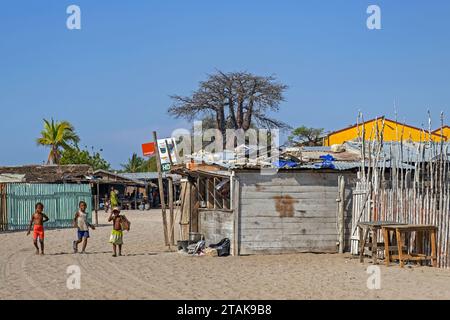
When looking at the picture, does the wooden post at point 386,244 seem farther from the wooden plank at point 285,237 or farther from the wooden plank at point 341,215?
the wooden plank at point 285,237

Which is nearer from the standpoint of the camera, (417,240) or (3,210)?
(417,240)

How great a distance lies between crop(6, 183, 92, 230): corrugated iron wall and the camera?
29.9 m

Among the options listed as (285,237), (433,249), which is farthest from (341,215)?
(433,249)

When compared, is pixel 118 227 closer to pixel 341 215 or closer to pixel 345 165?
pixel 341 215

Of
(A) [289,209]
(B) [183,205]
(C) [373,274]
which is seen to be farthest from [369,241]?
(B) [183,205]

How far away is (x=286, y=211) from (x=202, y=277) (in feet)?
15.9

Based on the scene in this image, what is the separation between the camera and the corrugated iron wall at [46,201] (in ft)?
98.1

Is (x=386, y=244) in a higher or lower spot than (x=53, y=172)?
lower

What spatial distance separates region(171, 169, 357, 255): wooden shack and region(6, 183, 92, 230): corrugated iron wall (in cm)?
1323

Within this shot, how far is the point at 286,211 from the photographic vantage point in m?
18.5

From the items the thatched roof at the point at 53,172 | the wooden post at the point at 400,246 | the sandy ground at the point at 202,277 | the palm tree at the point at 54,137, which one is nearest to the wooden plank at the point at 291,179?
the sandy ground at the point at 202,277

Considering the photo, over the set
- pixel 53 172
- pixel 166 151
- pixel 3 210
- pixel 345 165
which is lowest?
pixel 3 210
